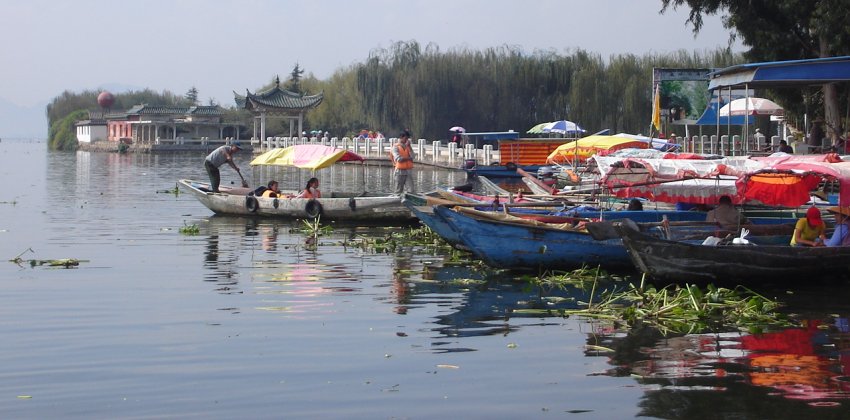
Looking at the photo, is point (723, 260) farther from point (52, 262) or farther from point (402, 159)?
point (402, 159)

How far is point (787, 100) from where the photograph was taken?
97.9ft

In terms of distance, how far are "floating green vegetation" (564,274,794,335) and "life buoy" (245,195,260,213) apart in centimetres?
1105

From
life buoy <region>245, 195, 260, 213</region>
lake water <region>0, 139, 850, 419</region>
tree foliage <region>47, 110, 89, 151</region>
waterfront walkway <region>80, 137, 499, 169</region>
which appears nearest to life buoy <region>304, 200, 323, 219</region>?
life buoy <region>245, 195, 260, 213</region>

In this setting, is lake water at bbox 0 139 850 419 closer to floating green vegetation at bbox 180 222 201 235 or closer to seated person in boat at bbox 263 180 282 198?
floating green vegetation at bbox 180 222 201 235

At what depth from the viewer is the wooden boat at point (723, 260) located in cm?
1244

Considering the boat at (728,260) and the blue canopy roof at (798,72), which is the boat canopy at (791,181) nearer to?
the boat at (728,260)

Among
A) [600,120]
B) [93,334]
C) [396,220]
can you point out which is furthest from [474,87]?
[93,334]

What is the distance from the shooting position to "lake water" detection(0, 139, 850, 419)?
7848mm

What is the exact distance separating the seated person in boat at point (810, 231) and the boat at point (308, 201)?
26.4 ft

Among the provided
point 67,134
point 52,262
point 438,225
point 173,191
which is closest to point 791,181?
point 438,225

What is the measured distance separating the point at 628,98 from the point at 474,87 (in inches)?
378

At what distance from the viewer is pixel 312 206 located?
2088cm

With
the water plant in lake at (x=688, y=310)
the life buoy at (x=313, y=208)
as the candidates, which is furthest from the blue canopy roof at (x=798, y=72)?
the life buoy at (x=313, y=208)

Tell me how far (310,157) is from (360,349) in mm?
13430
